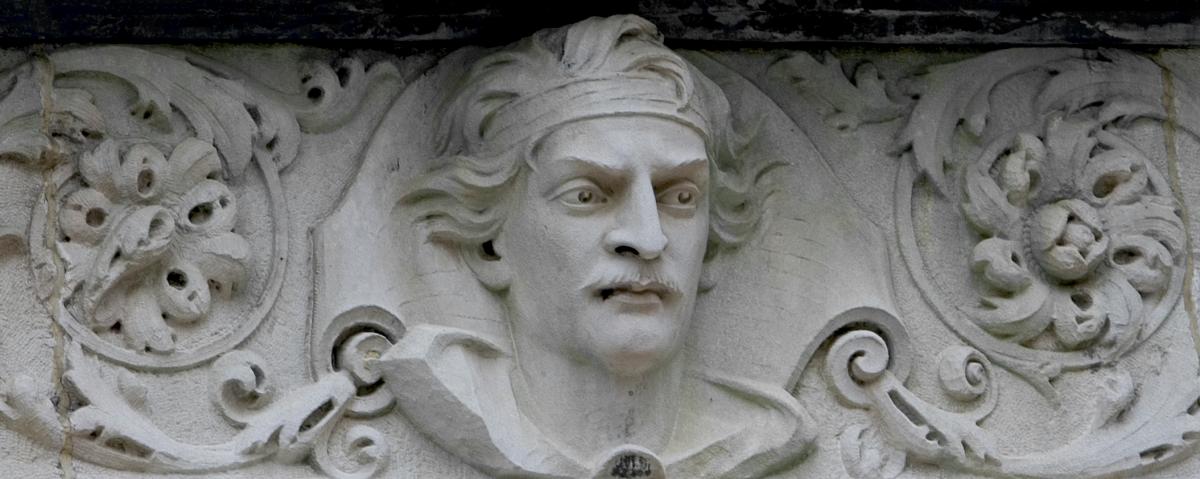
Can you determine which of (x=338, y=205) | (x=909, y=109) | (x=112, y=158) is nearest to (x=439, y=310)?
(x=338, y=205)

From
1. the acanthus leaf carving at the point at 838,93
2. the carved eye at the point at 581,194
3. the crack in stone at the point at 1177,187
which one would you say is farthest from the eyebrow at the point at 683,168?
the crack in stone at the point at 1177,187

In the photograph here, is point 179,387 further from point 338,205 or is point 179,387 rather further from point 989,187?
point 989,187

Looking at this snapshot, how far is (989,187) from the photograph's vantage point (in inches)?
215

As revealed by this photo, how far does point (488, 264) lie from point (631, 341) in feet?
1.08

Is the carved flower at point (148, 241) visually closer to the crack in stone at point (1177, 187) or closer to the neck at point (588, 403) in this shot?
the neck at point (588, 403)

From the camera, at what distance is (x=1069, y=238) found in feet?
17.7

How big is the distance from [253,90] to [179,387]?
0.60 metres

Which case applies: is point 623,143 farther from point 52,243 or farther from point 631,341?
point 52,243

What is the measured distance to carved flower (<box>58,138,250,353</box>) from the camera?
510cm

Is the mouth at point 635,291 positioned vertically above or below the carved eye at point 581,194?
below

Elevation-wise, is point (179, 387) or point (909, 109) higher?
point (909, 109)

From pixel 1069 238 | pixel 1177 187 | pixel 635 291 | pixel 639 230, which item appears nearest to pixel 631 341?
pixel 635 291

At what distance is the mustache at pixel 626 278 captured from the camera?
16.6ft

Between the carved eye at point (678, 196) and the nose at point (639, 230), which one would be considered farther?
the carved eye at point (678, 196)
